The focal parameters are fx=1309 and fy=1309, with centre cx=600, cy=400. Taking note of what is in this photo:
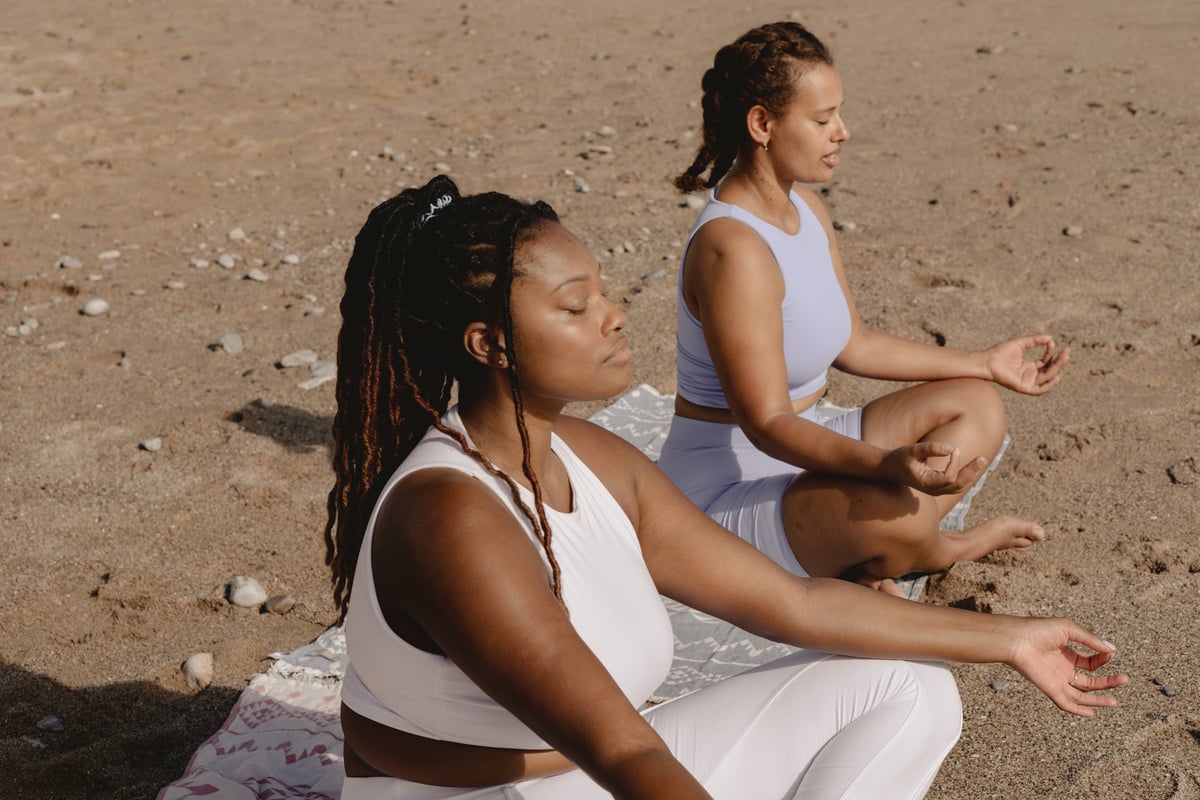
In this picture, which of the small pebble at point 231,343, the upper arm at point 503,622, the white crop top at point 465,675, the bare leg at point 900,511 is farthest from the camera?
the small pebble at point 231,343

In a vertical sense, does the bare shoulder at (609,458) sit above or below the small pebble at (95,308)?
above

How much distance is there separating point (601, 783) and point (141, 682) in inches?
74.2

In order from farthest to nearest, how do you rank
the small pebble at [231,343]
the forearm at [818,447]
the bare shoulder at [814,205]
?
1. the small pebble at [231,343]
2. the bare shoulder at [814,205]
3. the forearm at [818,447]

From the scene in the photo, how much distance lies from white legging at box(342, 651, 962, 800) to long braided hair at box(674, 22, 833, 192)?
1444mm

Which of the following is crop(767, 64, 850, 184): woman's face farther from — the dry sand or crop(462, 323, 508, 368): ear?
crop(462, 323, 508, 368): ear

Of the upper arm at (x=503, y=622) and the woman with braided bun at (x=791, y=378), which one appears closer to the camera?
the upper arm at (x=503, y=622)

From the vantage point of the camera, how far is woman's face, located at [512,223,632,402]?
78.0 inches

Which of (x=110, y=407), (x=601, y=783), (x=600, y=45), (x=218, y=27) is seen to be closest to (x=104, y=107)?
(x=218, y=27)

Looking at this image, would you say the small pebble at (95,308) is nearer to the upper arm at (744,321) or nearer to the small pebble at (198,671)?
the small pebble at (198,671)

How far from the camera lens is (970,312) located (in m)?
5.10

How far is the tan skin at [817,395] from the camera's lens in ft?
9.50

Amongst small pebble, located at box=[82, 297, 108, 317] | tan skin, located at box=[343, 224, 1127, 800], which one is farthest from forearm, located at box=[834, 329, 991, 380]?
small pebble, located at box=[82, 297, 108, 317]

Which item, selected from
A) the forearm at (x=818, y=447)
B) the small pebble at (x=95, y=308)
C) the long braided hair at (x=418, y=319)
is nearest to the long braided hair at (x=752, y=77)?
the forearm at (x=818, y=447)

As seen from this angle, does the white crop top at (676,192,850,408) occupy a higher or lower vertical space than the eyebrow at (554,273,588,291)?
lower
